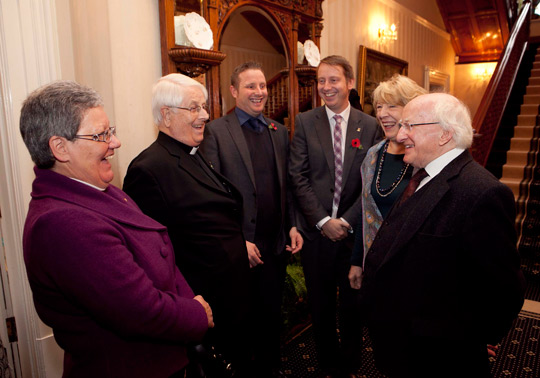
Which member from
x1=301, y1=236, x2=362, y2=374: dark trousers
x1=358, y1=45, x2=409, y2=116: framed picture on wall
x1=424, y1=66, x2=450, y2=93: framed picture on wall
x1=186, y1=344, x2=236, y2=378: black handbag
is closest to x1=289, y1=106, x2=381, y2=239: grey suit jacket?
x1=301, y1=236, x2=362, y2=374: dark trousers

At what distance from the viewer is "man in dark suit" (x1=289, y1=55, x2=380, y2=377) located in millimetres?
2434

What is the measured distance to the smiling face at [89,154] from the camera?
121 cm

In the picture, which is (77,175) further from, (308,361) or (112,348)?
(308,361)

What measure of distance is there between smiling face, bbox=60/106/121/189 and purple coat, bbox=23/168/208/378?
0.07 meters

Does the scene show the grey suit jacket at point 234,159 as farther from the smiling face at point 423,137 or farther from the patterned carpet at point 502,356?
the patterned carpet at point 502,356

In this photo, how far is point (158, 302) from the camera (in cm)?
120

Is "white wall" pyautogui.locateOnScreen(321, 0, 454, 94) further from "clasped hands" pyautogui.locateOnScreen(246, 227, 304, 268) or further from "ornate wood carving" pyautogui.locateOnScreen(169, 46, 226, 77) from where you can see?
"clasped hands" pyautogui.locateOnScreen(246, 227, 304, 268)

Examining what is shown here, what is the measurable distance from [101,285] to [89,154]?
416 mm

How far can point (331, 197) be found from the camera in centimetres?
245

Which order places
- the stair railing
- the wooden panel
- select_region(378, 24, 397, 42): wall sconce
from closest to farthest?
1. the stair railing
2. select_region(378, 24, 397, 42): wall sconce
3. the wooden panel

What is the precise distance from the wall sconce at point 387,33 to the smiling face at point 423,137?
5326 mm

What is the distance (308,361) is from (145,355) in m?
1.85

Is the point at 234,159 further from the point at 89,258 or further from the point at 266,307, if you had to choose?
the point at 89,258

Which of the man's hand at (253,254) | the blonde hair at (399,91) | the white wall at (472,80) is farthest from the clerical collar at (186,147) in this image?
the white wall at (472,80)
